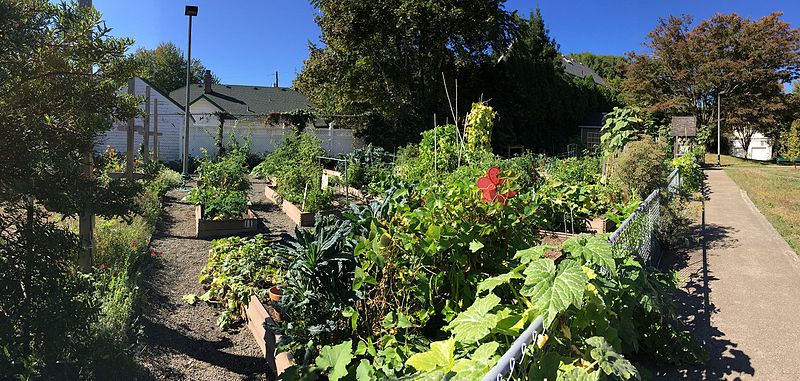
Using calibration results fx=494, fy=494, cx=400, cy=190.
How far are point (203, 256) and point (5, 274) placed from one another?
13.8ft

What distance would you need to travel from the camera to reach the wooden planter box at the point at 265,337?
302 centimetres

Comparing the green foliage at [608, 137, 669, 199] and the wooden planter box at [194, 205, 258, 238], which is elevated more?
the green foliage at [608, 137, 669, 199]

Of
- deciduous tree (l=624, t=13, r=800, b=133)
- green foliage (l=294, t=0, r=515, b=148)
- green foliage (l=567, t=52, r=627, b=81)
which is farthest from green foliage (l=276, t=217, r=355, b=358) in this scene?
green foliage (l=567, t=52, r=627, b=81)

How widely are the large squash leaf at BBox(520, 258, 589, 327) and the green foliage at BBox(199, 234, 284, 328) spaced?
2.41 m

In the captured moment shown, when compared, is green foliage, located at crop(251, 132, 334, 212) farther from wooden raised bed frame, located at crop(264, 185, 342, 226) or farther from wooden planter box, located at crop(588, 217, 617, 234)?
wooden planter box, located at crop(588, 217, 617, 234)

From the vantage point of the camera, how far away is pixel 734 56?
29484 mm

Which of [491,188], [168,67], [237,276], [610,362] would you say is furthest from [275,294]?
[168,67]

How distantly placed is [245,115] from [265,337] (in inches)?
797

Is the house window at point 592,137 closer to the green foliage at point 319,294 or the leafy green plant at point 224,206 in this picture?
the leafy green plant at point 224,206

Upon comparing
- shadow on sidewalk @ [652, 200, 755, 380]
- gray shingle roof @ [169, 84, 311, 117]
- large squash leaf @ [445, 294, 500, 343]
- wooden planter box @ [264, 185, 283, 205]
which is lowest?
shadow on sidewalk @ [652, 200, 755, 380]

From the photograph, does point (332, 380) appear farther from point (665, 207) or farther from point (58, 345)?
point (665, 207)

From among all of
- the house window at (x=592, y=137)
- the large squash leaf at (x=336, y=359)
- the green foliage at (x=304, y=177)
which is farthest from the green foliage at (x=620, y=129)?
the house window at (x=592, y=137)

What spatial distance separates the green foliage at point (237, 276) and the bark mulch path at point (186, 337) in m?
0.12

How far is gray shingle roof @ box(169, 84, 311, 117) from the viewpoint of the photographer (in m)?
29.2
